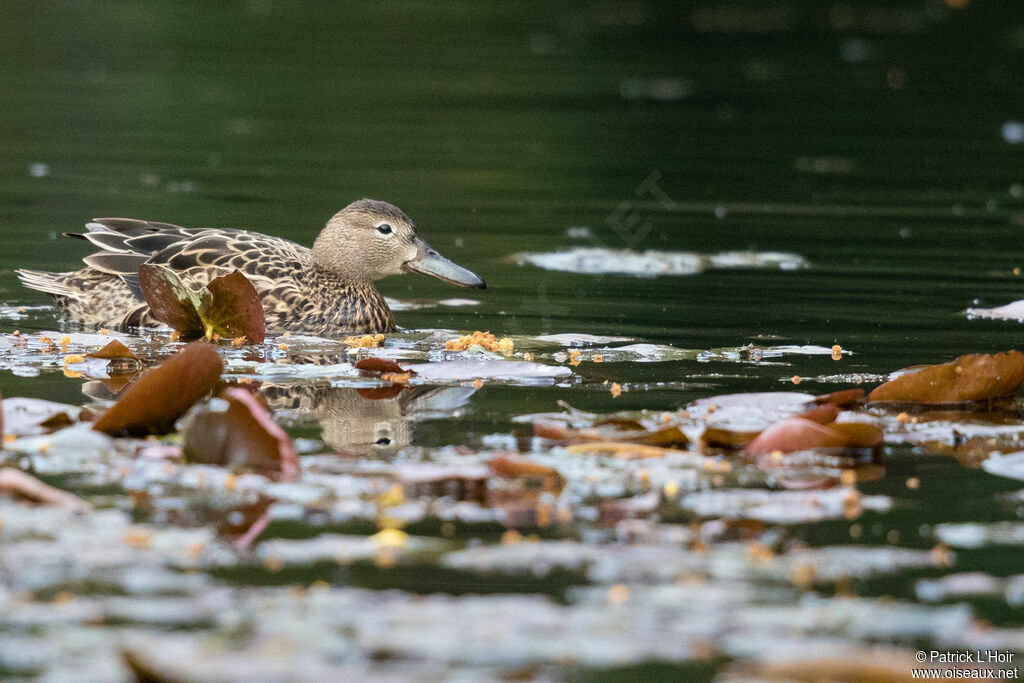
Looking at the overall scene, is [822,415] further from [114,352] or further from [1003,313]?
[1003,313]

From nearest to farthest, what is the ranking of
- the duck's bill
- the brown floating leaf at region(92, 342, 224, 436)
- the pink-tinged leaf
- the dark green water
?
the brown floating leaf at region(92, 342, 224, 436), the pink-tinged leaf, the duck's bill, the dark green water

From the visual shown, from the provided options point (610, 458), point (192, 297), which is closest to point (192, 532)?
point (610, 458)

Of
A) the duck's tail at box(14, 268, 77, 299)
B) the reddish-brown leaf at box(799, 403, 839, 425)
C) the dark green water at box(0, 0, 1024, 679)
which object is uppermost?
the dark green water at box(0, 0, 1024, 679)

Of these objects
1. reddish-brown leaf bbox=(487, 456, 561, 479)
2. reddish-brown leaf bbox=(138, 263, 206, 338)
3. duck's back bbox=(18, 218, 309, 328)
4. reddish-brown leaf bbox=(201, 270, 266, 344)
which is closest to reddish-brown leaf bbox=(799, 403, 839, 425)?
reddish-brown leaf bbox=(487, 456, 561, 479)

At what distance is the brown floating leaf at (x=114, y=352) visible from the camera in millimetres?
6203

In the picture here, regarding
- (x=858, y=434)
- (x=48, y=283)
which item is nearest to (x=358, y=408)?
(x=858, y=434)

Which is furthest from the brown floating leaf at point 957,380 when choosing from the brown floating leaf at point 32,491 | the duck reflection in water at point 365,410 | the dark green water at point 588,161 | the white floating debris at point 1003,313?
the brown floating leaf at point 32,491

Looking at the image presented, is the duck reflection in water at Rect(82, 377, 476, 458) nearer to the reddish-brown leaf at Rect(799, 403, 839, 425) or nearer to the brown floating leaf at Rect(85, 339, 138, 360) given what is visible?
the brown floating leaf at Rect(85, 339, 138, 360)

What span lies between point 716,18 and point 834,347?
81.1 ft

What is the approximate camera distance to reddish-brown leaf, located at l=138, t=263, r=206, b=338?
6.70 metres

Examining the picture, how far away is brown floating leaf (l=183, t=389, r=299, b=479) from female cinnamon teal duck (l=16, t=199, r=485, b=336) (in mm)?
3173

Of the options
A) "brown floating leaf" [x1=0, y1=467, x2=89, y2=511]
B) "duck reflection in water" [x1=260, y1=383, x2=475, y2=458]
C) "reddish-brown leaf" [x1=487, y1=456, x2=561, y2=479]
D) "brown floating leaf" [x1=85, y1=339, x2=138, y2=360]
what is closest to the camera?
"brown floating leaf" [x1=0, y1=467, x2=89, y2=511]

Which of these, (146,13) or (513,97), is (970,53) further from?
(146,13)

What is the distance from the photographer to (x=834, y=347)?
698 centimetres
